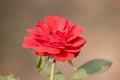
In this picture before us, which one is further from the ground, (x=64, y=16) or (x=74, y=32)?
(x=64, y=16)

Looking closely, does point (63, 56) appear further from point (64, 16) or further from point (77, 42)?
point (64, 16)

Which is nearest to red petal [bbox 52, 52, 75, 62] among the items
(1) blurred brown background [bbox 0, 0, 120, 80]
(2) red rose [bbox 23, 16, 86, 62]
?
(2) red rose [bbox 23, 16, 86, 62]

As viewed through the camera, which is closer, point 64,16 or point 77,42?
point 77,42

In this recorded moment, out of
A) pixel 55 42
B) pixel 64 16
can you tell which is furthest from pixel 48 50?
pixel 64 16

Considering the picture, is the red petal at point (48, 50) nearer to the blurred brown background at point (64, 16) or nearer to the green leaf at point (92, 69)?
the green leaf at point (92, 69)

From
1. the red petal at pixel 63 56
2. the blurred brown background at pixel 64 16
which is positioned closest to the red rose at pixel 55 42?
the red petal at pixel 63 56
